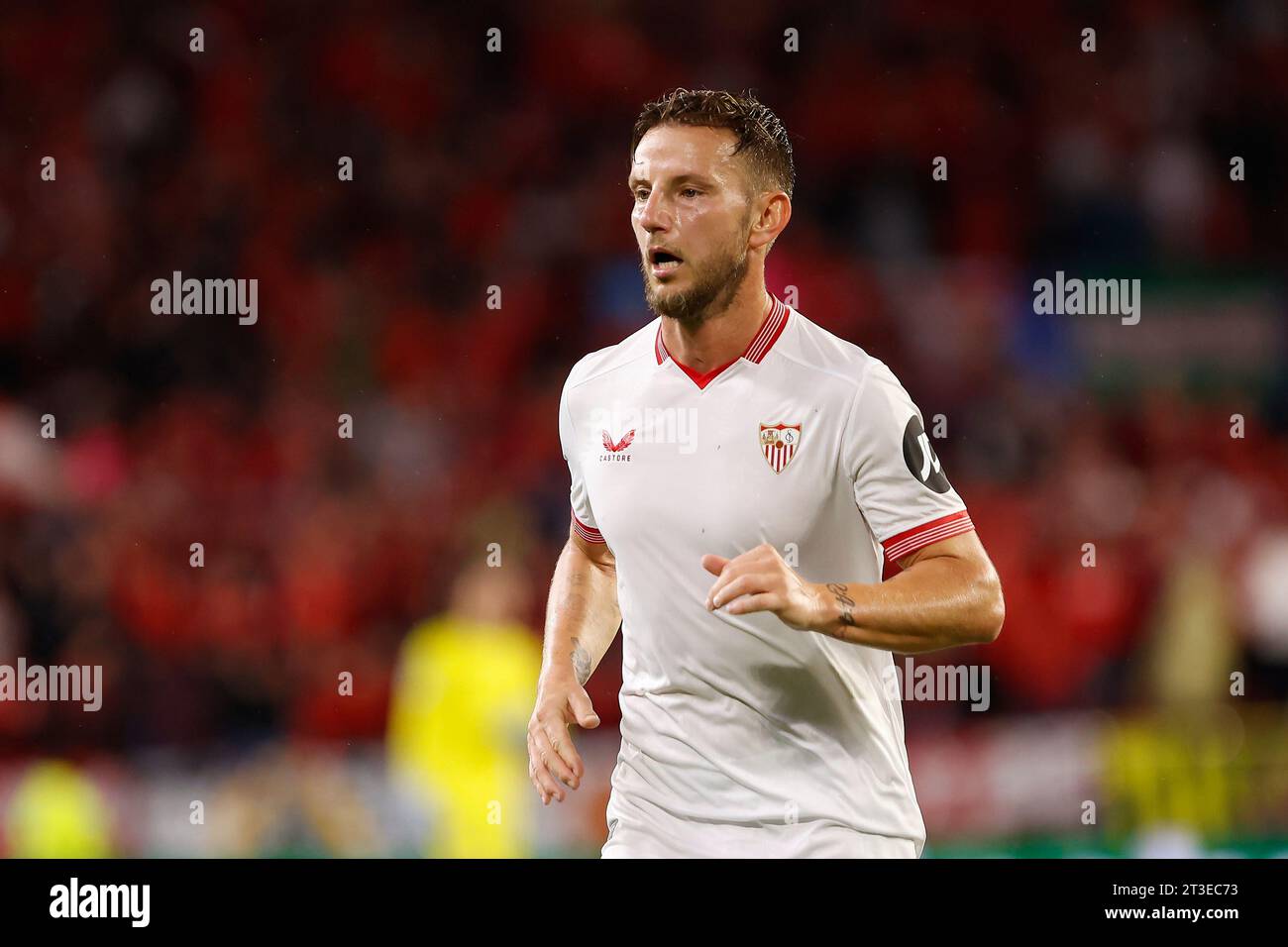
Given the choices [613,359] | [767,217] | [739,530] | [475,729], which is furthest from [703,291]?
[475,729]

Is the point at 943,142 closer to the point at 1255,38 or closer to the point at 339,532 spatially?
the point at 1255,38

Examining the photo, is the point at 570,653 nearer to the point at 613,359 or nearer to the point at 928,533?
the point at 613,359

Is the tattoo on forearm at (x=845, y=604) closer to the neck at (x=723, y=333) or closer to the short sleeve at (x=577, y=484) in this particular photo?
the neck at (x=723, y=333)

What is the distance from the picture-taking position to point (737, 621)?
10.1 feet

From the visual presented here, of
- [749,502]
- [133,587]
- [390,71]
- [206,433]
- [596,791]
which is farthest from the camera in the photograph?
[390,71]

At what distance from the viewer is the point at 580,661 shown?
3367 millimetres

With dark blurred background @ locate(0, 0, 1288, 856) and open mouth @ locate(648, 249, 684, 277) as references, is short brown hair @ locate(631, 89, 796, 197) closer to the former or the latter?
open mouth @ locate(648, 249, 684, 277)

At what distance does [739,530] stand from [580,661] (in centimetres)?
53

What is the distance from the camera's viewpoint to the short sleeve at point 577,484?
3.40 m

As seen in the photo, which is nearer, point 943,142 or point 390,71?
point 943,142

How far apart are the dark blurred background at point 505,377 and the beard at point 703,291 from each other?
294cm

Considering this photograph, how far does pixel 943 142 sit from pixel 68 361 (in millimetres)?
4995

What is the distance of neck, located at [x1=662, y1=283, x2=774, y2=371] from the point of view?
10.5 feet
